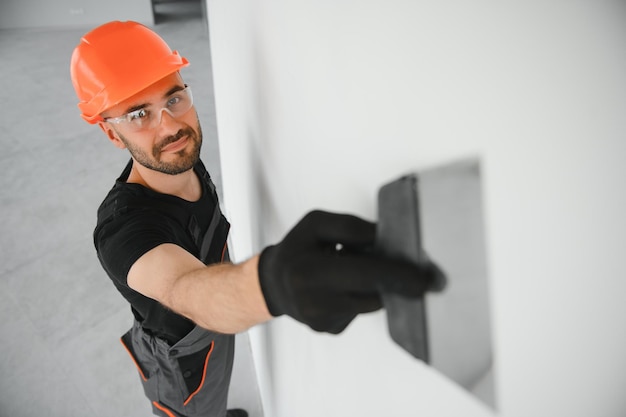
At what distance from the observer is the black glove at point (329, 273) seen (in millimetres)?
457

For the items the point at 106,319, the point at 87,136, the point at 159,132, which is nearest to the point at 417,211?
the point at 159,132

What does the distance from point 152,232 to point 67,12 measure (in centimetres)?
658

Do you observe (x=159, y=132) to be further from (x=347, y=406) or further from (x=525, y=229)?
(x=525, y=229)

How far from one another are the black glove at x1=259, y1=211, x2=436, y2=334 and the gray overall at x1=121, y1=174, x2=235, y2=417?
2.90ft

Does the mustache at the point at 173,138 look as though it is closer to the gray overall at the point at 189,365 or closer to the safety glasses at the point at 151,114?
the safety glasses at the point at 151,114

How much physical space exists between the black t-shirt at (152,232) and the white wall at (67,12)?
18.6ft

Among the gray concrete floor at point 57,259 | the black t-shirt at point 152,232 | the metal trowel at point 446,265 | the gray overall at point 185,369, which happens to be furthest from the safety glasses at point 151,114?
the gray concrete floor at point 57,259

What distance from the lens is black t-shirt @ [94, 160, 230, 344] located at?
0.99 meters

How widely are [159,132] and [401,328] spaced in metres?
0.99

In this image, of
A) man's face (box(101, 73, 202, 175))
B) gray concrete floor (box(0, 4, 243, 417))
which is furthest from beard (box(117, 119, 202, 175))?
gray concrete floor (box(0, 4, 243, 417))

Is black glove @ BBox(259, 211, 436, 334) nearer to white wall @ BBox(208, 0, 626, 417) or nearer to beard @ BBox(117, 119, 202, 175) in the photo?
white wall @ BBox(208, 0, 626, 417)

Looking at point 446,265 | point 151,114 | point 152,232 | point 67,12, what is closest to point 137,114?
point 151,114

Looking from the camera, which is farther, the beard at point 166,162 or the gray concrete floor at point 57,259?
the gray concrete floor at point 57,259

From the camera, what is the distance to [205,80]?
4824mm
